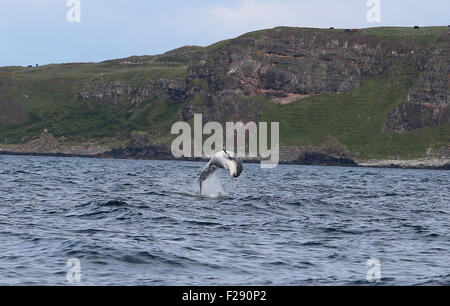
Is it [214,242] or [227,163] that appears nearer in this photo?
[214,242]

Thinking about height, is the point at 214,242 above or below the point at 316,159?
above

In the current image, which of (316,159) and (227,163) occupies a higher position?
(227,163)

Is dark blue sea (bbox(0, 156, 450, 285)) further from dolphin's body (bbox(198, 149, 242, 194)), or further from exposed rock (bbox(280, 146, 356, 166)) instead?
exposed rock (bbox(280, 146, 356, 166))

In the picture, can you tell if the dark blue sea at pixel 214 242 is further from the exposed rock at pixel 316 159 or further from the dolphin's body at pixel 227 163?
the exposed rock at pixel 316 159

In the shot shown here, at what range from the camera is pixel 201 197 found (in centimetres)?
3891

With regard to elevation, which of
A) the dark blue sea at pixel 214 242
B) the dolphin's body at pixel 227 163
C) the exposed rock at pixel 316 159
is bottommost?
the exposed rock at pixel 316 159

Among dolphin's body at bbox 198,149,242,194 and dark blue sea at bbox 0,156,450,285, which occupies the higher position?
dolphin's body at bbox 198,149,242,194

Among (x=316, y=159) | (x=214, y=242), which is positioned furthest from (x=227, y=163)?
(x=316, y=159)

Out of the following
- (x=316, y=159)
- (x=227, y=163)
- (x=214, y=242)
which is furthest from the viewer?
(x=316, y=159)

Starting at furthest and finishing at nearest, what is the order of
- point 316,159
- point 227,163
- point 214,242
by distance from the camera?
1. point 316,159
2. point 227,163
3. point 214,242

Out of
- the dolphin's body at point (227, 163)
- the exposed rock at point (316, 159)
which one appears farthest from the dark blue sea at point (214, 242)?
the exposed rock at point (316, 159)

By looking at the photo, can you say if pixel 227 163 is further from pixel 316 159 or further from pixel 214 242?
pixel 316 159

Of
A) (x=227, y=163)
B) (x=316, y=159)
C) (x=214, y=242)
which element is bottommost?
(x=316, y=159)

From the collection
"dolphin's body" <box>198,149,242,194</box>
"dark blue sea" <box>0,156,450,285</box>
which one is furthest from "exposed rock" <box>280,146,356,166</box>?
"dolphin's body" <box>198,149,242,194</box>
